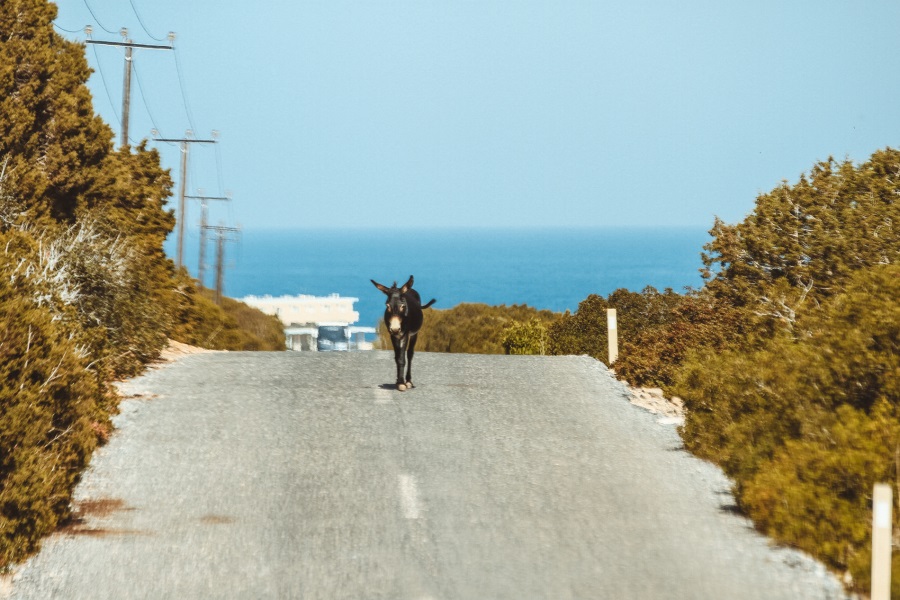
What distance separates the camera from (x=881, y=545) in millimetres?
8211

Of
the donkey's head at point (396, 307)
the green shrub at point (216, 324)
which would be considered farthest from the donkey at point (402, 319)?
the green shrub at point (216, 324)

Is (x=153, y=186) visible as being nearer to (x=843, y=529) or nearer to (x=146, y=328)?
(x=146, y=328)

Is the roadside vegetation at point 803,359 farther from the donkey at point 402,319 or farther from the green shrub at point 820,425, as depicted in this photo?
the donkey at point 402,319

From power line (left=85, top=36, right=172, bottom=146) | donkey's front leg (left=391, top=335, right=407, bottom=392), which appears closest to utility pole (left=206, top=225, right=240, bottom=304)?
power line (left=85, top=36, right=172, bottom=146)

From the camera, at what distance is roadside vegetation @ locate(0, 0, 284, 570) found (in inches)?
418

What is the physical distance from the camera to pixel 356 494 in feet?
38.7

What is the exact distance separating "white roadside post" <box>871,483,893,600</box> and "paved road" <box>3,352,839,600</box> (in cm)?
67

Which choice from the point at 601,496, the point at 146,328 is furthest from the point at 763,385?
the point at 146,328

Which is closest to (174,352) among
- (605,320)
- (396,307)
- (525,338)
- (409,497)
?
(396,307)

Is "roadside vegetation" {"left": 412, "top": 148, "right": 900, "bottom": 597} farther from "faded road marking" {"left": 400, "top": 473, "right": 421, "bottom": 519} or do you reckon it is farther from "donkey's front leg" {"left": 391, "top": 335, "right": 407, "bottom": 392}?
"donkey's front leg" {"left": 391, "top": 335, "right": 407, "bottom": 392}

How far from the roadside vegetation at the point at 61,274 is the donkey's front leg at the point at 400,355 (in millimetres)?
4142

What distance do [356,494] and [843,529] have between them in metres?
4.72

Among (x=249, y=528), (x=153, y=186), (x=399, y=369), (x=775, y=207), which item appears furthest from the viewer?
(x=153, y=186)

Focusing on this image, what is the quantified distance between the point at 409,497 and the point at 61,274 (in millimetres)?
7088
